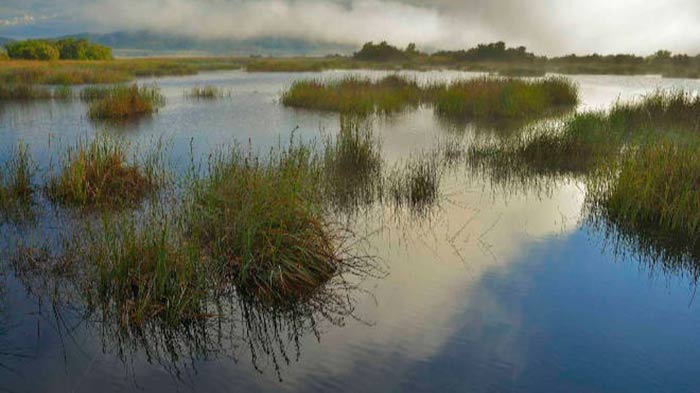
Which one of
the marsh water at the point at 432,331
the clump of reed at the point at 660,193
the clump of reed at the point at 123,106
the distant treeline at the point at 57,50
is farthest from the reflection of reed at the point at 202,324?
the distant treeline at the point at 57,50

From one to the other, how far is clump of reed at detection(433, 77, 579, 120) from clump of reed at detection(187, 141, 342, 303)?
15.8 meters

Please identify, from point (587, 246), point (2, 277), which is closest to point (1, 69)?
point (2, 277)

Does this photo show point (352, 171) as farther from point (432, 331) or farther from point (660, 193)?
point (432, 331)

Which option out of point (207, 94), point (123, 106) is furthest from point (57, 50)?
point (123, 106)

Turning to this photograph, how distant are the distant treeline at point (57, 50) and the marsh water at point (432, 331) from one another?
207 ft

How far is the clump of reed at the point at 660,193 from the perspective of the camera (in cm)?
777

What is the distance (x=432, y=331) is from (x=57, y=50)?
231 ft

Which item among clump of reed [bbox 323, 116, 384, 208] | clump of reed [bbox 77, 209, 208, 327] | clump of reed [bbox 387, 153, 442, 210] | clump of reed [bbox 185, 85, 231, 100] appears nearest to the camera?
clump of reed [bbox 77, 209, 208, 327]

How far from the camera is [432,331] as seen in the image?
5273 mm

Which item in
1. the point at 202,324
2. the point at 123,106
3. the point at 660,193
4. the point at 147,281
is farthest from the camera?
the point at 123,106

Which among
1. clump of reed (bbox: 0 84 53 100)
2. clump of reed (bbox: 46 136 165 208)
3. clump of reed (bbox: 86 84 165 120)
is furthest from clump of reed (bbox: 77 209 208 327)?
clump of reed (bbox: 0 84 53 100)

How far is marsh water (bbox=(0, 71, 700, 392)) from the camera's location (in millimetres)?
4457

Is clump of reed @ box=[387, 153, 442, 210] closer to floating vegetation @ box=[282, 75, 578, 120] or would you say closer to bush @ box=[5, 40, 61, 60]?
floating vegetation @ box=[282, 75, 578, 120]

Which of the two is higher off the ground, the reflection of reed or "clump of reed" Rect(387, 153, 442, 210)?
"clump of reed" Rect(387, 153, 442, 210)
